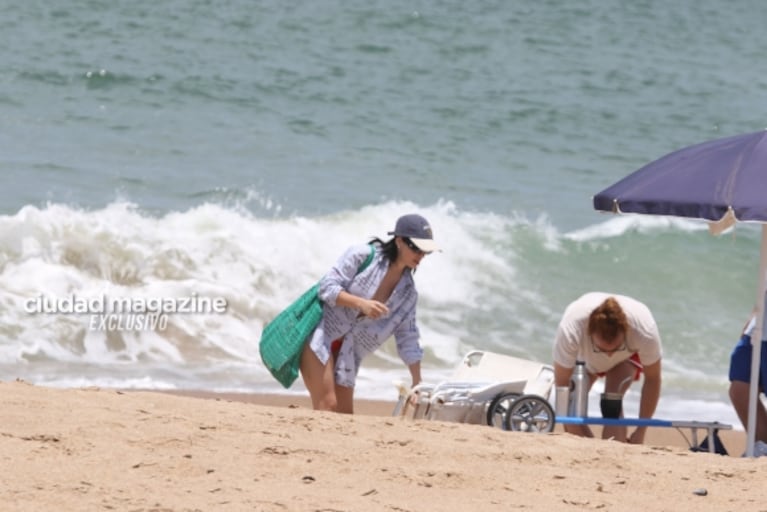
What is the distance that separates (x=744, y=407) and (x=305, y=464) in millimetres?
2758

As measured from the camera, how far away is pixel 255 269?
12656mm

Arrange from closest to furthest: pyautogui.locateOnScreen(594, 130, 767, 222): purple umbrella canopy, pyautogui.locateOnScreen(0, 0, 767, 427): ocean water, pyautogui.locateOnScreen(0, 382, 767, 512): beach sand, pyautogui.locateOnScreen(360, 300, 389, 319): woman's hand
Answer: pyautogui.locateOnScreen(0, 382, 767, 512): beach sand
pyautogui.locateOnScreen(594, 130, 767, 222): purple umbrella canopy
pyautogui.locateOnScreen(360, 300, 389, 319): woman's hand
pyautogui.locateOnScreen(0, 0, 767, 427): ocean water

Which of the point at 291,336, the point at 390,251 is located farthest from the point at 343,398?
the point at 390,251

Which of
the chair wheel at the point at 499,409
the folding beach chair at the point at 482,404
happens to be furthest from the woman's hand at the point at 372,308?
the chair wheel at the point at 499,409

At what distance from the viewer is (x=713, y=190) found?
6.37m

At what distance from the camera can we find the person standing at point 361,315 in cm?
686

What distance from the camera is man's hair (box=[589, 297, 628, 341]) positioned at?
23.3 feet

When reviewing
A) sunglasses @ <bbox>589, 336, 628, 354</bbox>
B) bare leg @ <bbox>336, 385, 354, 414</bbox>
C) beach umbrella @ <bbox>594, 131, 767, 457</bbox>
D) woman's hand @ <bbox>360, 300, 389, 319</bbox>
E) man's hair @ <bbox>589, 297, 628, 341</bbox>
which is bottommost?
bare leg @ <bbox>336, 385, 354, 414</bbox>

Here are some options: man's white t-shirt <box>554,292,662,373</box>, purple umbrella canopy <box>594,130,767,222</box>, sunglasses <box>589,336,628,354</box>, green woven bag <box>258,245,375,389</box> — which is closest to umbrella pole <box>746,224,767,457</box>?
purple umbrella canopy <box>594,130,767,222</box>

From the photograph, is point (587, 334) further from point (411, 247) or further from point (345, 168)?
point (345, 168)

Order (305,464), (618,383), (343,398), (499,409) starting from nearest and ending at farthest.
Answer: (305,464)
(499,409)
(343,398)
(618,383)

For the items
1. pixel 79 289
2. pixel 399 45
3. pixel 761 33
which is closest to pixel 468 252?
pixel 79 289

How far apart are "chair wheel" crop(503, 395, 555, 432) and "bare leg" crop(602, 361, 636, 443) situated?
0.72 m

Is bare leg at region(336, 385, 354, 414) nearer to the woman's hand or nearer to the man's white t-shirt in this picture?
the woman's hand
